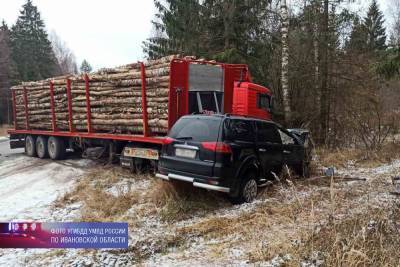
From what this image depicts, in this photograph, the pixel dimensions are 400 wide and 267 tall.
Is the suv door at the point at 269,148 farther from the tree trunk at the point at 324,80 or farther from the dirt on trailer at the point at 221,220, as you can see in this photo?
the tree trunk at the point at 324,80

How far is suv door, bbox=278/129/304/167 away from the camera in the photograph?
928 centimetres

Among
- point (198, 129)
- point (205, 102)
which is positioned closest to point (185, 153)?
point (198, 129)

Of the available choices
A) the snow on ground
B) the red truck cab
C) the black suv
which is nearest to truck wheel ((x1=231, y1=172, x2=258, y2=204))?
the black suv

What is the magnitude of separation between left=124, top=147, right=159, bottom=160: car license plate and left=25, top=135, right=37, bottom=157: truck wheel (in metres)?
6.64

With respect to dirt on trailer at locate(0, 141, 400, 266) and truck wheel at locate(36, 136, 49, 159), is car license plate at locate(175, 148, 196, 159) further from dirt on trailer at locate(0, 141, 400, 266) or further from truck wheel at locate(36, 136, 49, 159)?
truck wheel at locate(36, 136, 49, 159)

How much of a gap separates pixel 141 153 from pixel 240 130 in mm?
3820

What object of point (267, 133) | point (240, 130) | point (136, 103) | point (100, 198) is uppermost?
point (136, 103)

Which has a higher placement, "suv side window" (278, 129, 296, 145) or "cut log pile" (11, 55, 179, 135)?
"cut log pile" (11, 55, 179, 135)

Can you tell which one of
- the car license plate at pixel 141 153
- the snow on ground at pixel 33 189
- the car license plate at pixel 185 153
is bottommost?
the snow on ground at pixel 33 189

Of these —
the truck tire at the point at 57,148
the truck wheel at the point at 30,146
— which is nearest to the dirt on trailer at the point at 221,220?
the truck tire at the point at 57,148

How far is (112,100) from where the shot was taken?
11961mm

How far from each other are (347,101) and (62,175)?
1136 centimetres

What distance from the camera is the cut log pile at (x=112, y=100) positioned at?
1036cm

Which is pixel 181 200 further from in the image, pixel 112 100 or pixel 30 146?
pixel 30 146
